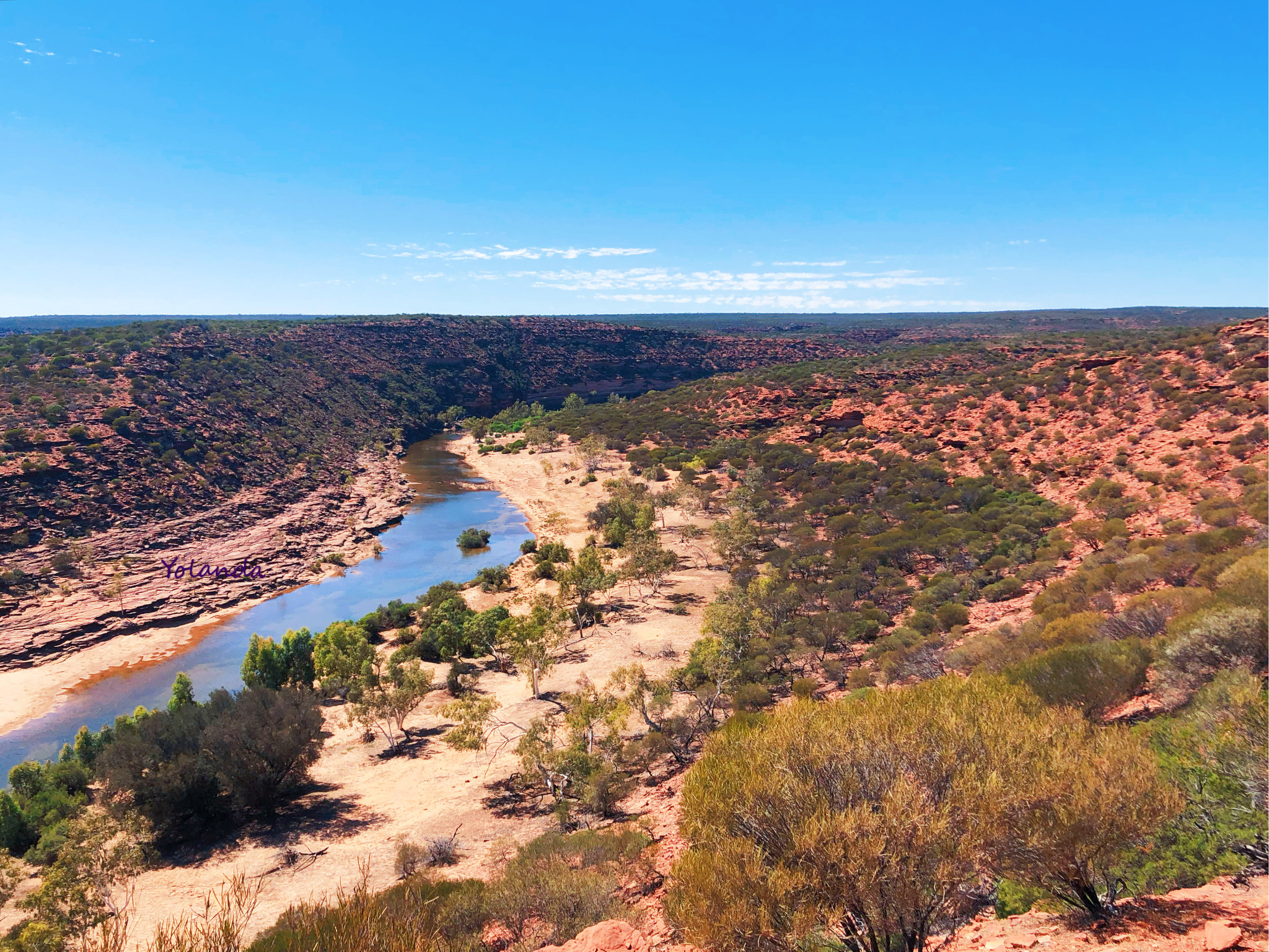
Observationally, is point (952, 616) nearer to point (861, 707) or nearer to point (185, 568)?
point (861, 707)

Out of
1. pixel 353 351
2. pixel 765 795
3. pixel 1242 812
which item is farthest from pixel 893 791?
pixel 353 351

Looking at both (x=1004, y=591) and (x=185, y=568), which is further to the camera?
(x=185, y=568)

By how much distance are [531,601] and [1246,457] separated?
35.6m

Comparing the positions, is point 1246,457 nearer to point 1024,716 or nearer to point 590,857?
point 1024,716

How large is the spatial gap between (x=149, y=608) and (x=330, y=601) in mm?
9660

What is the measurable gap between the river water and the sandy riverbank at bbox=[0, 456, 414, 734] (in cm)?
106

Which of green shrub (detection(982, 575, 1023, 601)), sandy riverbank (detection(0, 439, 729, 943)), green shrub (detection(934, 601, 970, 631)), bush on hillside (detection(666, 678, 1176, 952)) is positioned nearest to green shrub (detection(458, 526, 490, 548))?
sandy riverbank (detection(0, 439, 729, 943))

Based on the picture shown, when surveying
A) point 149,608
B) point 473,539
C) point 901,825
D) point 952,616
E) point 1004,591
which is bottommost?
point 473,539

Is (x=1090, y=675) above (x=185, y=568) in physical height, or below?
above

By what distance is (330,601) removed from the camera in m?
39.9
